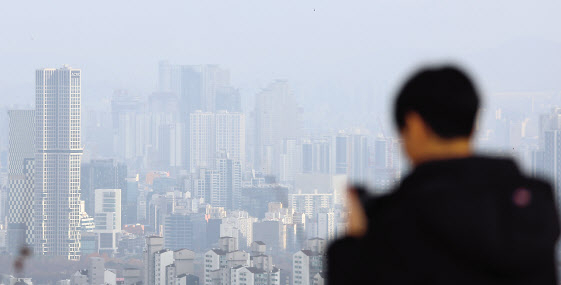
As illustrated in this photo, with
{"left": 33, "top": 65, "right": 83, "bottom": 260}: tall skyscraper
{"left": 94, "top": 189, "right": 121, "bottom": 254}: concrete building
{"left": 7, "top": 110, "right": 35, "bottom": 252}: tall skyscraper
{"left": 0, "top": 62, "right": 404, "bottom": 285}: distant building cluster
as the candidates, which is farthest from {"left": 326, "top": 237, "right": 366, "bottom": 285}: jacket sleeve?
{"left": 7, "top": 110, "right": 35, "bottom": 252}: tall skyscraper

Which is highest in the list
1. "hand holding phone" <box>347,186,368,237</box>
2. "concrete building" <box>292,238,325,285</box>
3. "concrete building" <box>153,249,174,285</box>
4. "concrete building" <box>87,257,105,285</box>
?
"hand holding phone" <box>347,186,368,237</box>

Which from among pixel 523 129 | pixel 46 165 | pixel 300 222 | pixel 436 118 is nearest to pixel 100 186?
pixel 46 165

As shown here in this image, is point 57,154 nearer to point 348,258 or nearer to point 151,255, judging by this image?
point 151,255

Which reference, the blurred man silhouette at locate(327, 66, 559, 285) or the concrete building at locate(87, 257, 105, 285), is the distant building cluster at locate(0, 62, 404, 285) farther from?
the blurred man silhouette at locate(327, 66, 559, 285)

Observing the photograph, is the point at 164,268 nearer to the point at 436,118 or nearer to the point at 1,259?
the point at 1,259

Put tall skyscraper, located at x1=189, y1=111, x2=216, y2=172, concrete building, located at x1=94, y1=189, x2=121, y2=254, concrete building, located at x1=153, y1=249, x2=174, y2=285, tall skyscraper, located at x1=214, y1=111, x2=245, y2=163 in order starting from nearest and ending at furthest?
concrete building, located at x1=153, y1=249, x2=174, y2=285 → concrete building, located at x1=94, y1=189, x2=121, y2=254 → tall skyscraper, located at x1=189, y1=111, x2=216, y2=172 → tall skyscraper, located at x1=214, y1=111, x2=245, y2=163

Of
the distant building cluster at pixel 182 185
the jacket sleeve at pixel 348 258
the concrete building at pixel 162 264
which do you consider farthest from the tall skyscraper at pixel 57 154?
the jacket sleeve at pixel 348 258

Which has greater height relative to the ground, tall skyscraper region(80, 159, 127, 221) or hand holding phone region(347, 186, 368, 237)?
hand holding phone region(347, 186, 368, 237)
